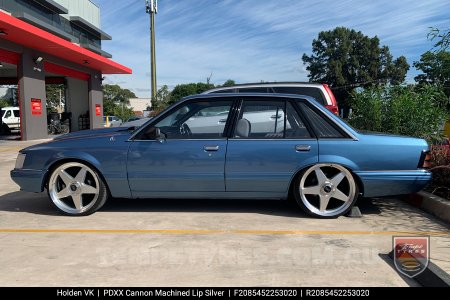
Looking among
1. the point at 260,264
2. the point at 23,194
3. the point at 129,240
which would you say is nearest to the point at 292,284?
the point at 260,264

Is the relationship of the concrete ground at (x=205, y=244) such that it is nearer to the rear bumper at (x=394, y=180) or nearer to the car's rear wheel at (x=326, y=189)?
the car's rear wheel at (x=326, y=189)

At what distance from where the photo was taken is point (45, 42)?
57.6ft

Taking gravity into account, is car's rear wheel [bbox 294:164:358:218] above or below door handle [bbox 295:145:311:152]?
below

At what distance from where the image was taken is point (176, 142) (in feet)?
16.4

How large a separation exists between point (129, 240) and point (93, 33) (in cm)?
2995

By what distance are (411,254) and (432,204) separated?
1.87 m

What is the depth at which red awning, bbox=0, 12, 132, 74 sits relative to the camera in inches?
579

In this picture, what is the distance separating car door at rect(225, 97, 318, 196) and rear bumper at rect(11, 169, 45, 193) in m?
2.33

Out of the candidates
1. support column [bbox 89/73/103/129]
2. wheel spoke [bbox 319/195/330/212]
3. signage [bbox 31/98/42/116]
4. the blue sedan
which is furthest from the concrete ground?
support column [bbox 89/73/103/129]

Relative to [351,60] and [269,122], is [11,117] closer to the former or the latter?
[269,122]

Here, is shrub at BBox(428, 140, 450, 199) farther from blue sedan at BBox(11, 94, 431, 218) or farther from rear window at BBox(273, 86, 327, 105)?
rear window at BBox(273, 86, 327, 105)

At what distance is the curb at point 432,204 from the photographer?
191 inches

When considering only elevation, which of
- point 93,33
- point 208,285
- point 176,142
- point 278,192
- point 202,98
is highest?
point 93,33

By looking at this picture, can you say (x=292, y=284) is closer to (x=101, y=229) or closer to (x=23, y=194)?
(x=101, y=229)
